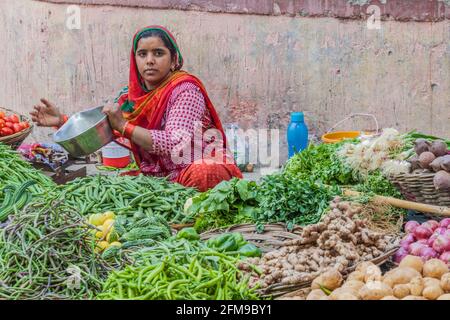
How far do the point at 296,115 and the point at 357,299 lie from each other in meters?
3.96

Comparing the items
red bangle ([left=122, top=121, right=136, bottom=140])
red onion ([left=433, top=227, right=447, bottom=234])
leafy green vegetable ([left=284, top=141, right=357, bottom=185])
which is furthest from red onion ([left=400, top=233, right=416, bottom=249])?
red bangle ([left=122, top=121, right=136, bottom=140])

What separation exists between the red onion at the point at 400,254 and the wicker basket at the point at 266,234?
50cm

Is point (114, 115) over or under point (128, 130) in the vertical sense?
over

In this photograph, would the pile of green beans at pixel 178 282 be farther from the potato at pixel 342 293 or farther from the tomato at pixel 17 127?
the tomato at pixel 17 127

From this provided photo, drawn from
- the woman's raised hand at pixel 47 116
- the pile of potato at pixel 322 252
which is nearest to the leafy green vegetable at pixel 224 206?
the pile of potato at pixel 322 252

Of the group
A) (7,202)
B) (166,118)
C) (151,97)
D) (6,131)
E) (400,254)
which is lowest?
(400,254)

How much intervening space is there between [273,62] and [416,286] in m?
4.53

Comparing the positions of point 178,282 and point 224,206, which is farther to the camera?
point 224,206

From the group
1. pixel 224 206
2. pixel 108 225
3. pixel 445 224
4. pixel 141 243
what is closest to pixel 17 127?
pixel 108 225

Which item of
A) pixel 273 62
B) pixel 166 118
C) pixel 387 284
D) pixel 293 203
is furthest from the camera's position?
pixel 273 62

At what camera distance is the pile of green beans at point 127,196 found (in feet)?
14.0

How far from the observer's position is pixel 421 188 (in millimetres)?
4000

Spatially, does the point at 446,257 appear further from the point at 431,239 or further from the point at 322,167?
the point at 322,167
